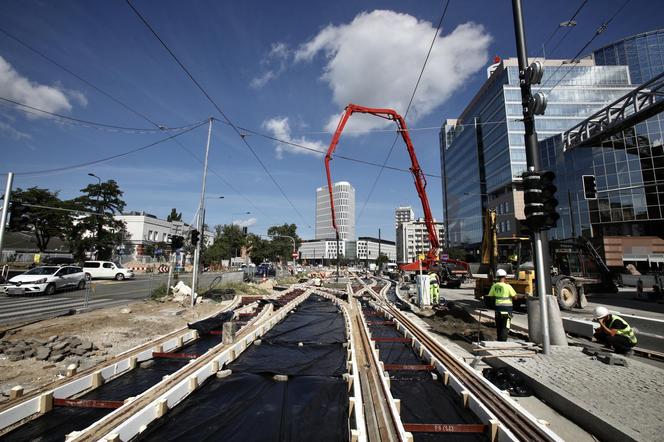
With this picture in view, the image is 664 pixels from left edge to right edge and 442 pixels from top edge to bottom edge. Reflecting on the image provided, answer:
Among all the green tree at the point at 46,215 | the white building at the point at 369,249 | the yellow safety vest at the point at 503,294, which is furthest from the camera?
the white building at the point at 369,249

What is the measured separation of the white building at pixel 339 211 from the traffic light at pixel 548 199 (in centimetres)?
11602

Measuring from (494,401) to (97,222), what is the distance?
43.7 metres

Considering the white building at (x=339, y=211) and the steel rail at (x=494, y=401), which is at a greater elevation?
the white building at (x=339, y=211)

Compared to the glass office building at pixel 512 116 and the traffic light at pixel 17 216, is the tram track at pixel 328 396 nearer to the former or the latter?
the traffic light at pixel 17 216

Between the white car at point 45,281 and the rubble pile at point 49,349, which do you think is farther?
the white car at point 45,281

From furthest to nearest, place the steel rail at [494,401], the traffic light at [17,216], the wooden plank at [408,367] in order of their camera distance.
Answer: the traffic light at [17,216]
the wooden plank at [408,367]
the steel rail at [494,401]

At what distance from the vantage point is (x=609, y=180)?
35875mm

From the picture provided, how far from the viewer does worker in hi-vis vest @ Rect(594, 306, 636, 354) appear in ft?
21.0

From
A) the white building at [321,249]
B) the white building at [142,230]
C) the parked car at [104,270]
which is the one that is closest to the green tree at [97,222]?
the parked car at [104,270]

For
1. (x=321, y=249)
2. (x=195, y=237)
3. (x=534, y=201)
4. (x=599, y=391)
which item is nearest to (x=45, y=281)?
(x=195, y=237)

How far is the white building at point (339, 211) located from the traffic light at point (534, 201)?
116 m

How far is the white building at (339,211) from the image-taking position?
136875 mm

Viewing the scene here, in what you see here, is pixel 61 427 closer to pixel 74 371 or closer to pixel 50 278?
pixel 74 371

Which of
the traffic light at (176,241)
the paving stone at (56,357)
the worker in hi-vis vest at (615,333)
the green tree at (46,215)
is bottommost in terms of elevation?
the paving stone at (56,357)
